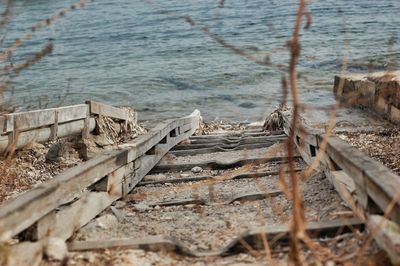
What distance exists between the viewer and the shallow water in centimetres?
1457

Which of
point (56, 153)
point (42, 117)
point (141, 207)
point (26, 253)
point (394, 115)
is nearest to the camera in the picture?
point (26, 253)

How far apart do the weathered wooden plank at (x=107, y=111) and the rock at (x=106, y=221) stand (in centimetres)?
343

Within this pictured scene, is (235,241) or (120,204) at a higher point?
(235,241)

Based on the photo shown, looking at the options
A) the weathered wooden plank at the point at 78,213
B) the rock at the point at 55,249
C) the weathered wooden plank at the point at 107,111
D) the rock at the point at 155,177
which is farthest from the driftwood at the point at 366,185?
the weathered wooden plank at the point at 107,111

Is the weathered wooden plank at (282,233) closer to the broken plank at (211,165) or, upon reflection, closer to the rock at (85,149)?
the broken plank at (211,165)

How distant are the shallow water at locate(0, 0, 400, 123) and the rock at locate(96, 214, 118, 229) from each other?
19.5 feet

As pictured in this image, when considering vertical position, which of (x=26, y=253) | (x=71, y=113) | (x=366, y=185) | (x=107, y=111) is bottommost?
(x=107, y=111)

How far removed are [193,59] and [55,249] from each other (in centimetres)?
1854

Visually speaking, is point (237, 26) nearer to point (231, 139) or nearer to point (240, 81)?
point (240, 81)

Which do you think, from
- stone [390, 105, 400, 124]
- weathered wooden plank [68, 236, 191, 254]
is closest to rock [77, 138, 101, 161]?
weathered wooden plank [68, 236, 191, 254]

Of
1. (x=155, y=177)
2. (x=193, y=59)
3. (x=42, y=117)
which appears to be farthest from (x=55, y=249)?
(x=193, y=59)

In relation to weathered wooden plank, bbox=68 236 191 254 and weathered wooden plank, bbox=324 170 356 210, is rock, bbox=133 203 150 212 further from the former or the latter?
weathered wooden plank, bbox=324 170 356 210

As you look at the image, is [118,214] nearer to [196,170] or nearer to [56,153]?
[196,170]

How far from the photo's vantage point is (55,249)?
8.24 ft
